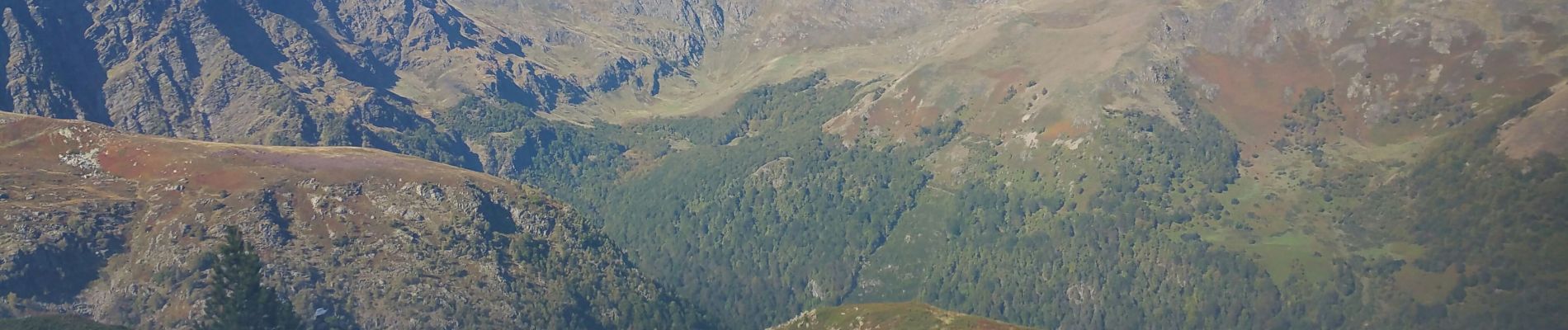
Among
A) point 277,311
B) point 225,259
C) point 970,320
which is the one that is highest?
point 225,259

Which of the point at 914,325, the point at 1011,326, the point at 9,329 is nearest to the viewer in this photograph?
the point at 9,329

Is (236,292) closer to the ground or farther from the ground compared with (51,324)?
farther from the ground

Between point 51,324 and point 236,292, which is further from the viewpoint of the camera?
point 51,324

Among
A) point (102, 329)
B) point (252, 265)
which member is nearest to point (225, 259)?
point (252, 265)

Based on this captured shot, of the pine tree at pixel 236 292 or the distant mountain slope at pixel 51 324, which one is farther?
the distant mountain slope at pixel 51 324

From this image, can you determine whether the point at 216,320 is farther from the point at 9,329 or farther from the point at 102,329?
the point at 9,329

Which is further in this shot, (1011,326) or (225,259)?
(1011,326)

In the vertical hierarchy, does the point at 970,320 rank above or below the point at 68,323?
below

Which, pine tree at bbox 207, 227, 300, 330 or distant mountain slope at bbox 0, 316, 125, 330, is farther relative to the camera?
distant mountain slope at bbox 0, 316, 125, 330

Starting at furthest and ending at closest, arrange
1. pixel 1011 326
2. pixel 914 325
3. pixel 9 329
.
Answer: pixel 914 325
pixel 1011 326
pixel 9 329
